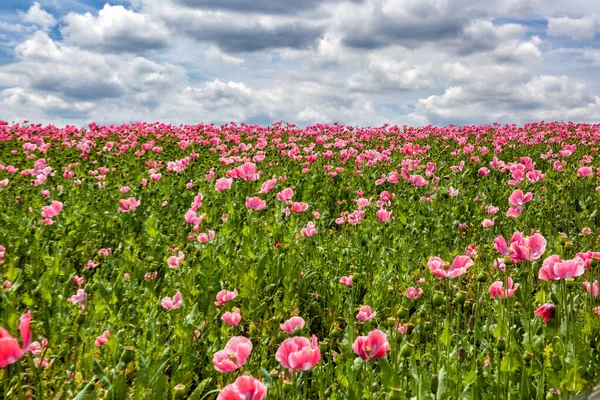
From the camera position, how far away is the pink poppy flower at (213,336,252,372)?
Answer: 6.38 ft

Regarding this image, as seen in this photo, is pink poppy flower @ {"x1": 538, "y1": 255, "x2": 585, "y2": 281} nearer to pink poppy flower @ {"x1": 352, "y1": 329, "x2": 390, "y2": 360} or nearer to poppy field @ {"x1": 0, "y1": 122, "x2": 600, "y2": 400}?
poppy field @ {"x1": 0, "y1": 122, "x2": 600, "y2": 400}

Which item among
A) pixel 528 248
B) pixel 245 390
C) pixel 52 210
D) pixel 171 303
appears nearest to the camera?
pixel 245 390

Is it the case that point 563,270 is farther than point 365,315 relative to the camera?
No

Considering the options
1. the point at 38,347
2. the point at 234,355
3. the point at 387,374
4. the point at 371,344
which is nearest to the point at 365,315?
the point at 387,374

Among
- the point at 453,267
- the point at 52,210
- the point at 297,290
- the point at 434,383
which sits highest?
the point at 52,210

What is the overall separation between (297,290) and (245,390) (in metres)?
2.48

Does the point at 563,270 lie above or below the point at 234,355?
above

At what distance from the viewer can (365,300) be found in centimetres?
379

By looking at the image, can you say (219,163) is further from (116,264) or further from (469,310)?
(469,310)

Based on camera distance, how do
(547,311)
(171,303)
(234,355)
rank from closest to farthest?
(234,355) < (547,311) < (171,303)

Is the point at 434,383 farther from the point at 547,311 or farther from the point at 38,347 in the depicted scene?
the point at 38,347

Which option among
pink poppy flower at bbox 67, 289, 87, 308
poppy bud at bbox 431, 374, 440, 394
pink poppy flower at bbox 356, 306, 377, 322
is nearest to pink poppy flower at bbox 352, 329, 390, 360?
poppy bud at bbox 431, 374, 440, 394

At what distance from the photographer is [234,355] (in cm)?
198

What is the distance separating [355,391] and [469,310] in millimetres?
2109
